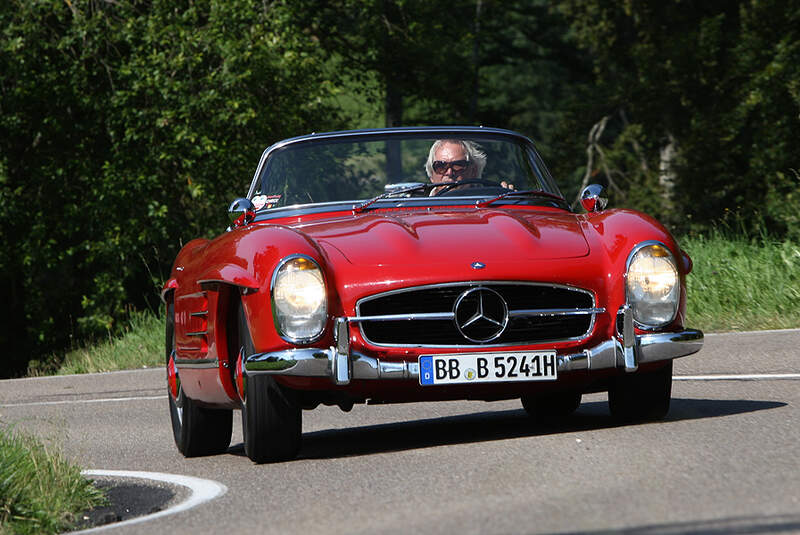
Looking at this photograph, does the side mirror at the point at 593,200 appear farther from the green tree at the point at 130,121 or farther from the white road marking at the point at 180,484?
the green tree at the point at 130,121

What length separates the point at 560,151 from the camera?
38250 mm

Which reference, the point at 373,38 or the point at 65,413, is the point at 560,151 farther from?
the point at 65,413

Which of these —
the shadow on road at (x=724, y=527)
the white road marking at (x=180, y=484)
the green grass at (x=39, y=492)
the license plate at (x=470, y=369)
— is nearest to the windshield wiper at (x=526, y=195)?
the license plate at (x=470, y=369)

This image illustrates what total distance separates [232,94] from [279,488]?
1704 centimetres

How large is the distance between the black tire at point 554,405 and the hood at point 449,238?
4.14 feet

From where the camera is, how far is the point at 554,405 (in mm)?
7930

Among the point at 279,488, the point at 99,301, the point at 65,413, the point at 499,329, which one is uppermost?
the point at 499,329

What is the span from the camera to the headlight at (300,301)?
241 inches

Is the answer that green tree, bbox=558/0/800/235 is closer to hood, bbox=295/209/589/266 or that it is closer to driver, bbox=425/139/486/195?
driver, bbox=425/139/486/195

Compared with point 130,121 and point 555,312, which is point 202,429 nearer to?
point 555,312

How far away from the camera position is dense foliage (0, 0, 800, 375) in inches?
882

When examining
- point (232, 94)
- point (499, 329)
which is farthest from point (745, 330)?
point (232, 94)

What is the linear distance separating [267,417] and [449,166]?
2226 millimetres

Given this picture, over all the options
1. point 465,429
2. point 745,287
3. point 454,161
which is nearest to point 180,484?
point 465,429
